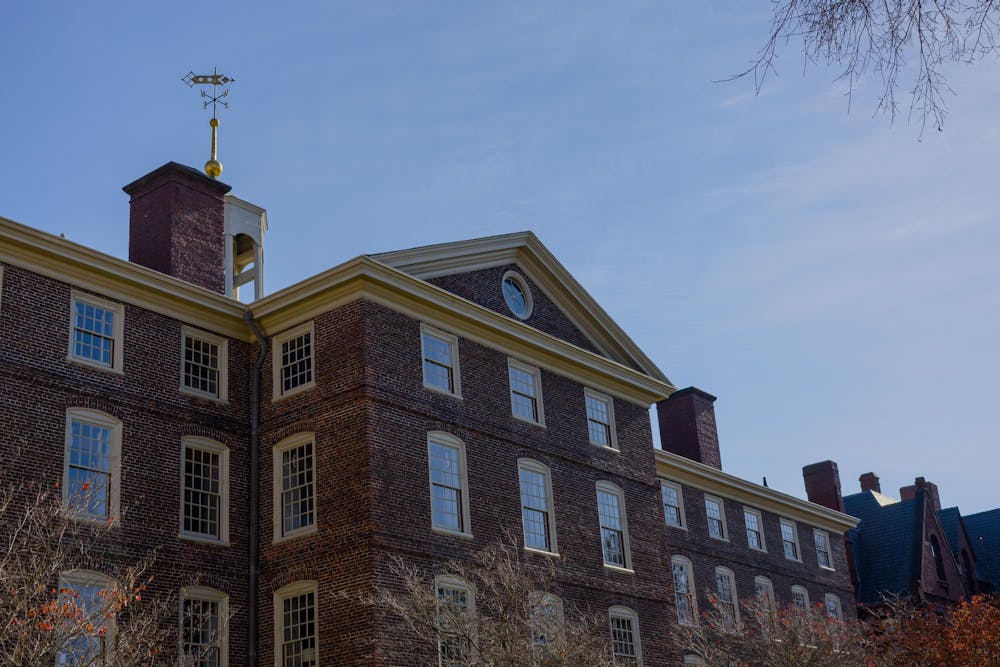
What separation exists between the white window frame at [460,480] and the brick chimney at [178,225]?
6.93 meters

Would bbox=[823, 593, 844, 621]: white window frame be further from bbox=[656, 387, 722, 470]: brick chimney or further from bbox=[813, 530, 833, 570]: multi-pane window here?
bbox=[656, 387, 722, 470]: brick chimney

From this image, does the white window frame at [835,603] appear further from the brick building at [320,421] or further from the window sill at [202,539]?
the window sill at [202,539]

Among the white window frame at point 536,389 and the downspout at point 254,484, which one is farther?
the white window frame at point 536,389

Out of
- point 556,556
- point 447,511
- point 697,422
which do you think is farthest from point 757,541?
point 447,511

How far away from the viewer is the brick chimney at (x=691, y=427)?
44.1 m

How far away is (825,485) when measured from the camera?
5253 cm

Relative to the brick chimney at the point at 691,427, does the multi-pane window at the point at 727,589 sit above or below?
below

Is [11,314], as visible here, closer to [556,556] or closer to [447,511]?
[447,511]

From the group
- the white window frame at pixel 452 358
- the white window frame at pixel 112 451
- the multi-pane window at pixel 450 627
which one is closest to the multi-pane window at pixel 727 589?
the white window frame at pixel 452 358

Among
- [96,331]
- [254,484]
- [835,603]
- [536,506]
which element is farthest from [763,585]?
[96,331]

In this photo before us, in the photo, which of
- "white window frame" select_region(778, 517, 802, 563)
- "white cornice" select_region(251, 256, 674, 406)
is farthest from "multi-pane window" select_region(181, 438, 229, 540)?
"white window frame" select_region(778, 517, 802, 563)

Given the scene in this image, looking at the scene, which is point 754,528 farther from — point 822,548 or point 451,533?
point 451,533

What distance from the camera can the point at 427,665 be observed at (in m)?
24.4

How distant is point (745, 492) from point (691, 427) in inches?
120
